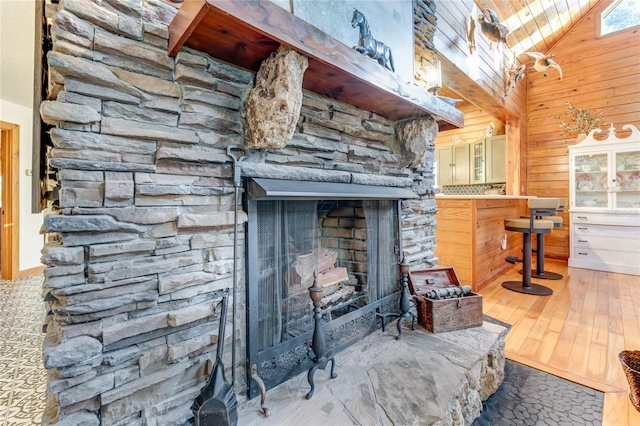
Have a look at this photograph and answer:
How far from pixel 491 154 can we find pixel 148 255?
18.1 ft

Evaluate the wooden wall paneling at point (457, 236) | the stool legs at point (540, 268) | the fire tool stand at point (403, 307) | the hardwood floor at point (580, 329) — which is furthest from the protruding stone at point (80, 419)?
the stool legs at point (540, 268)

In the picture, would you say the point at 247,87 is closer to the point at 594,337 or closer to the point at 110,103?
the point at 110,103

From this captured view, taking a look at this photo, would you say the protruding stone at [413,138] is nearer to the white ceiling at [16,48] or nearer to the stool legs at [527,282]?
the stool legs at [527,282]

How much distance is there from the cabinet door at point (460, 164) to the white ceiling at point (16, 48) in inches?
224

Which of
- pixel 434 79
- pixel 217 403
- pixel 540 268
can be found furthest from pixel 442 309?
pixel 540 268

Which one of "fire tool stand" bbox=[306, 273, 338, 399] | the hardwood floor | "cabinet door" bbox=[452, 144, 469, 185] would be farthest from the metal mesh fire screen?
"cabinet door" bbox=[452, 144, 469, 185]

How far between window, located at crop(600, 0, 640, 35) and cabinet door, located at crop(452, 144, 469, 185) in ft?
8.51

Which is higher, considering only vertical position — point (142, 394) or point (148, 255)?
point (148, 255)

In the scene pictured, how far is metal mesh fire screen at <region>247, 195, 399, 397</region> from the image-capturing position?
4.03 ft

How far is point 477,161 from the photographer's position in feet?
17.2

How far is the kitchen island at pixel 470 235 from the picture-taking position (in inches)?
123

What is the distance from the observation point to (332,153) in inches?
60.6

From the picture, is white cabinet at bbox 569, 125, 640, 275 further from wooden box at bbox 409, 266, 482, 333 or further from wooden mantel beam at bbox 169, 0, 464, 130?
wooden mantel beam at bbox 169, 0, 464, 130

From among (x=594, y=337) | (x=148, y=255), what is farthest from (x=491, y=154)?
(x=148, y=255)
